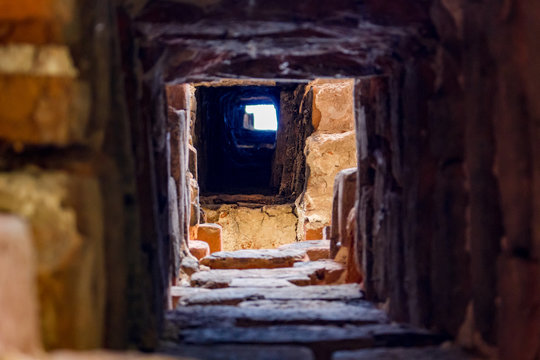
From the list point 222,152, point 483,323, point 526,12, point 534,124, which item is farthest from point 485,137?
point 222,152

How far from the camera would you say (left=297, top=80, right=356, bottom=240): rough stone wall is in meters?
7.17

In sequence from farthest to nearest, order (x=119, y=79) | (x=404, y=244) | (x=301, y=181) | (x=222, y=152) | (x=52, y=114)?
(x=222, y=152) → (x=301, y=181) → (x=404, y=244) → (x=119, y=79) → (x=52, y=114)

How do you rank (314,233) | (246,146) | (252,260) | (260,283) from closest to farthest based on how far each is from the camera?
(260,283)
(252,260)
(314,233)
(246,146)

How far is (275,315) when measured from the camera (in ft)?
8.04

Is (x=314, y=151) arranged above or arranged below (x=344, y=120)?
below

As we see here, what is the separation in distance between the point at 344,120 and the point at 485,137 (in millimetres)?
5839

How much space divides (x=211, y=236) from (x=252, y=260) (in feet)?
4.61

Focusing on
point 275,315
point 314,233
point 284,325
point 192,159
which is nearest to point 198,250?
point 192,159

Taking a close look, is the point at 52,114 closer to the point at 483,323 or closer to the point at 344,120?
the point at 483,323

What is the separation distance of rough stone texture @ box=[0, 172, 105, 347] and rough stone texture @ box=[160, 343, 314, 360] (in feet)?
2.13

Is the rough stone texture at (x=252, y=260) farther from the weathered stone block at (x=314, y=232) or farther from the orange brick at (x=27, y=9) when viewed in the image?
the orange brick at (x=27, y=9)

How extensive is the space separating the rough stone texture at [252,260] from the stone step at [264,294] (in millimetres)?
1176

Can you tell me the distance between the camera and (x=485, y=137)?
1.65 m

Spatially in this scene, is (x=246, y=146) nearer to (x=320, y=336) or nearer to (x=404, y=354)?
(x=320, y=336)
